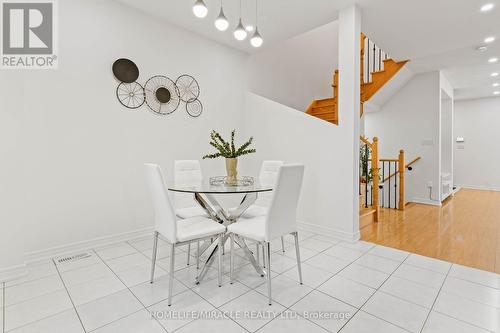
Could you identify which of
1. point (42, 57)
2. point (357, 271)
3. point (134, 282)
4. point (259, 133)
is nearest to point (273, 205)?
point (357, 271)

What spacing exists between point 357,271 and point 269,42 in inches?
141

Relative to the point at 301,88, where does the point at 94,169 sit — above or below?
below

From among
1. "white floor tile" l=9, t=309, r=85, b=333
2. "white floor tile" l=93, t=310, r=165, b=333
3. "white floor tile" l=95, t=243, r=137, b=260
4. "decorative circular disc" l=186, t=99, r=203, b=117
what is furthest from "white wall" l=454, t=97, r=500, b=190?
"white floor tile" l=9, t=309, r=85, b=333

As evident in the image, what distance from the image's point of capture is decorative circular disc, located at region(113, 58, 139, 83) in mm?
3131

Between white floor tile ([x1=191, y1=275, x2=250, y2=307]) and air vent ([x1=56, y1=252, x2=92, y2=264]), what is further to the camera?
air vent ([x1=56, y1=252, x2=92, y2=264])

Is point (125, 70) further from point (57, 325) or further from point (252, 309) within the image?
point (252, 309)

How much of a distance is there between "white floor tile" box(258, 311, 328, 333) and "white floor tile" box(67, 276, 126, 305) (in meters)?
1.30

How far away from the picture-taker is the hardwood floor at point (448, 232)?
2.86m

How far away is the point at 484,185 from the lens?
7469 millimetres

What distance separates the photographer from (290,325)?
1697mm

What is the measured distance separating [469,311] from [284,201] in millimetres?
1524

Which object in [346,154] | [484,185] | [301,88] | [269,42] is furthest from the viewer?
[484,185]

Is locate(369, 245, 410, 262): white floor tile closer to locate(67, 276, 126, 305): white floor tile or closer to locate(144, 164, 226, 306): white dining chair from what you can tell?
locate(144, 164, 226, 306): white dining chair

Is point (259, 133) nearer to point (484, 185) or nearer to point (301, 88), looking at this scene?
point (301, 88)
